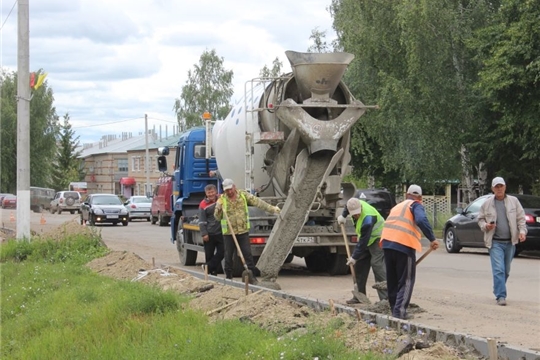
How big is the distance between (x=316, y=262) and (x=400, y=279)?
7601mm

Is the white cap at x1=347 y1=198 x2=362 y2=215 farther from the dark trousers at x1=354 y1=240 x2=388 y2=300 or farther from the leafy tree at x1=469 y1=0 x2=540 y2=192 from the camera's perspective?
the leafy tree at x1=469 y1=0 x2=540 y2=192

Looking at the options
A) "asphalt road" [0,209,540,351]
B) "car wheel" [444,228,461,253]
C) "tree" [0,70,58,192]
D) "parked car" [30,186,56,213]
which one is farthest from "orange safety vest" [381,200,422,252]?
"tree" [0,70,58,192]

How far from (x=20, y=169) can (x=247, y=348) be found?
14714mm

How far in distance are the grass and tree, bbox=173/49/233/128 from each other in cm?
6331

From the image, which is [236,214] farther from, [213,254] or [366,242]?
[366,242]

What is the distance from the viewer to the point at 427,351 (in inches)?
300

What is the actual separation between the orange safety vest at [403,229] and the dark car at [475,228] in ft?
35.4

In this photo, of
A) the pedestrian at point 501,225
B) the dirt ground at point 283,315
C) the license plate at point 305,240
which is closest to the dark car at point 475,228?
the license plate at point 305,240

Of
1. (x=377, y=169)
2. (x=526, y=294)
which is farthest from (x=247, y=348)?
(x=377, y=169)

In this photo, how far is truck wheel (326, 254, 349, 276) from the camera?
55.6 feet

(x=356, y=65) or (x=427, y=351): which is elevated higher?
(x=356, y=65)

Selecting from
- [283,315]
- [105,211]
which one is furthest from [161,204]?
[283,315]

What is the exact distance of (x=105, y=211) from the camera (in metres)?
42.3

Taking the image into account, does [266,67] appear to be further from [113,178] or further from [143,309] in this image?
[143,309]
